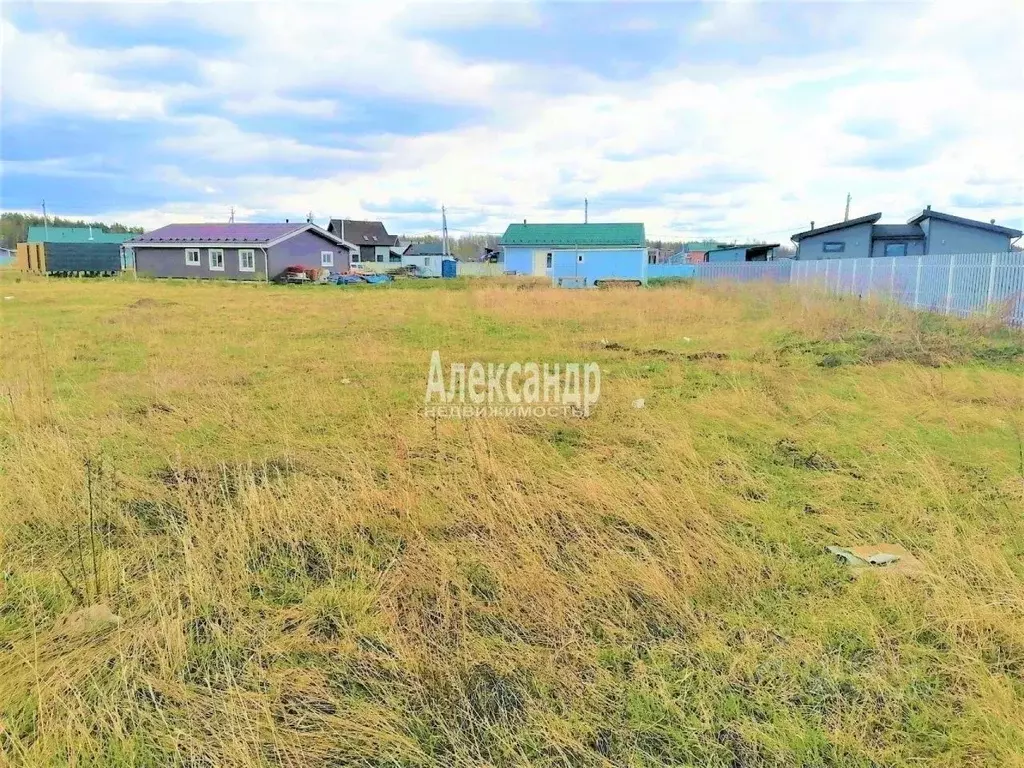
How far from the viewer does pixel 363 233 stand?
177 feet

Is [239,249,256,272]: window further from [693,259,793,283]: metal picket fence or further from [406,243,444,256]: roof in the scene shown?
[406,243,444,256]: roof

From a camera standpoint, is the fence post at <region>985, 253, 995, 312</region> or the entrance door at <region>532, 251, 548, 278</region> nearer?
the fence post at <region>985, 253, 995, 312</region>

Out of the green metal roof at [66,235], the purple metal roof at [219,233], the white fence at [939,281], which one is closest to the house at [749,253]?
the white fence at [939,281]

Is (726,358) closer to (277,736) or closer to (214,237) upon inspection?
(277,736)

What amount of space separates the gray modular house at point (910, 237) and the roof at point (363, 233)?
3369cm

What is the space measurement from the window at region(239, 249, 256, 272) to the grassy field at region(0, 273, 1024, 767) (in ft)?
89.3

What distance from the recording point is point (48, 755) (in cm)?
195

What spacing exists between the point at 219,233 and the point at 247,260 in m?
3.28

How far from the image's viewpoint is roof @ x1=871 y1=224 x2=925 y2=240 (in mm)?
29700

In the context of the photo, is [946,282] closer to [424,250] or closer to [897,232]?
[897,232]

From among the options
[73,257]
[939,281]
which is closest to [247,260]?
[73,257]

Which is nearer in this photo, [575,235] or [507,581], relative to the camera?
[507,581]

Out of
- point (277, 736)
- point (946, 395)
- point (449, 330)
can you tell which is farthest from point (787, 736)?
point (449, 330)

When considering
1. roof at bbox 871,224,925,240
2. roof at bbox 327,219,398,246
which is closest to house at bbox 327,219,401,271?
roof at bbox 327,219,398,246
